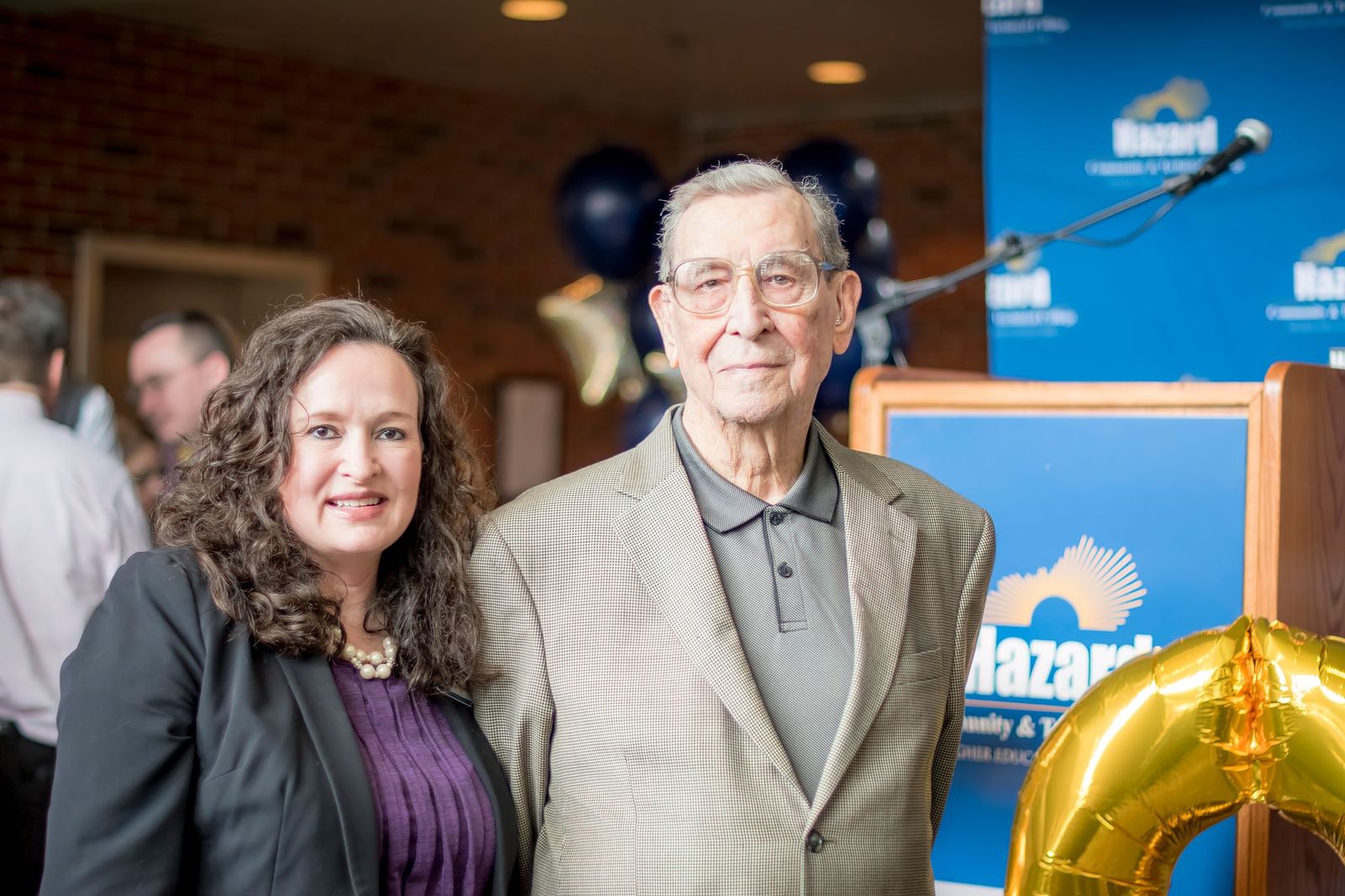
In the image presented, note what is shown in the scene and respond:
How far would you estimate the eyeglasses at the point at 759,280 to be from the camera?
5.67 feet

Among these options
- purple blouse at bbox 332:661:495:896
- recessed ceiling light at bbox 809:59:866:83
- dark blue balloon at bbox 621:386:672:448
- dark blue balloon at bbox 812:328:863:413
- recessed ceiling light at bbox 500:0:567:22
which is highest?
A: recessed ceiling light at bbox 809:59:866:83

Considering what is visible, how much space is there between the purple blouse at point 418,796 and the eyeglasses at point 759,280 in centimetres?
57

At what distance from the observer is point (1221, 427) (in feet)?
6.64

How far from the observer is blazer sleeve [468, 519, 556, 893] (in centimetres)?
173

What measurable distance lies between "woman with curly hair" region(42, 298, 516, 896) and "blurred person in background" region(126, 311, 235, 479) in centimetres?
200

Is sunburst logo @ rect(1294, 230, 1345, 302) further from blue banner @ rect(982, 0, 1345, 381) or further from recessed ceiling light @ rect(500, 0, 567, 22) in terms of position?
recessed ceiling light @ rect(500, 0, 567, 22)

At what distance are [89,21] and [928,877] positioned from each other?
5663mm

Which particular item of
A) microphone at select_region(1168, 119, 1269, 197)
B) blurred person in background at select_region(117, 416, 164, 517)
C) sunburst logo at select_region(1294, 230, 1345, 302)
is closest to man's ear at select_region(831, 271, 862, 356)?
microphone at select_region(1168, 119, 1269, 197)

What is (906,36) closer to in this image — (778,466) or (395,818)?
(778,466)

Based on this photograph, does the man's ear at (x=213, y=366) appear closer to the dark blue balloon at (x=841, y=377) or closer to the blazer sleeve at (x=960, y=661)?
the dark blue balloon at (x=841, y=377)

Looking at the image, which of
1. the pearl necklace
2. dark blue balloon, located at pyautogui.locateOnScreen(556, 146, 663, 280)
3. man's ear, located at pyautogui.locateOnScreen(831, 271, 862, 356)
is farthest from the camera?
dark blue balloon, located at pyautogui.locateOnScreen(556, 146, 663, 280)

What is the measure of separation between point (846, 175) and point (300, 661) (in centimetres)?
335

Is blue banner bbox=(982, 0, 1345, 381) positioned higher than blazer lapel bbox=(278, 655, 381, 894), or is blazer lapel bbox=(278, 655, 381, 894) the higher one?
blue banner bbox=(982, 0, 1345, 381)

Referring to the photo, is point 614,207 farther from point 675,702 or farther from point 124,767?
point 124,767
